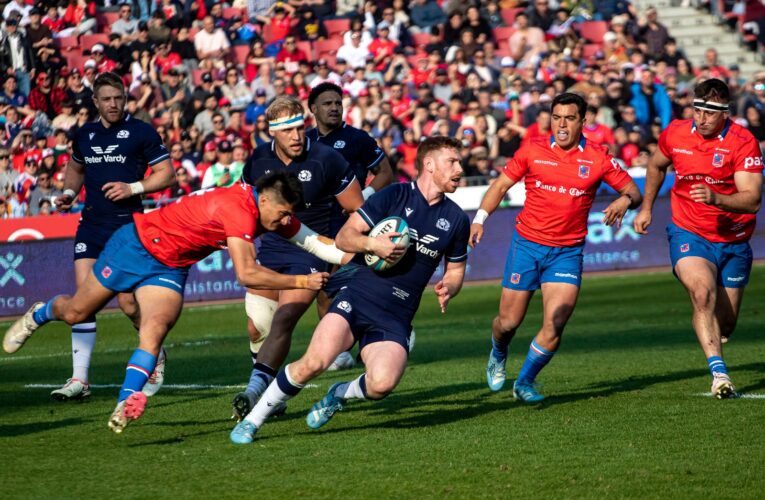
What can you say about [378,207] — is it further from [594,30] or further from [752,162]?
[594,30]

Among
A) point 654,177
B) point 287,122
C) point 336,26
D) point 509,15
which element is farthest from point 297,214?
point 509,15

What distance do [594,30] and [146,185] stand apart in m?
21.5

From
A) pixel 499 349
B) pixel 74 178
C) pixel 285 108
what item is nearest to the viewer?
pixel 285 108

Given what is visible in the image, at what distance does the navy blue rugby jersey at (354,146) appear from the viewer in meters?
12.1

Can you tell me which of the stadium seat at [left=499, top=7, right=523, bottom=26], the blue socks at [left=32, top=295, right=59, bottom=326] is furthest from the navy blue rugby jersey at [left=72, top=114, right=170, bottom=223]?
the stadium seat at [left=499, top=7, right=523, bottom=26]

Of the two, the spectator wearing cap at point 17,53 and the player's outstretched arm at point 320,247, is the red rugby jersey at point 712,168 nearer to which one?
the player's outstretched arm at point 320,247

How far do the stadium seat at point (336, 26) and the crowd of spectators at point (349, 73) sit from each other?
29 millimetres

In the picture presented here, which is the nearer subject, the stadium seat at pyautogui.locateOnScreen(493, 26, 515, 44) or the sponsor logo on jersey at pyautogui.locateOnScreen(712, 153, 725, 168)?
the sponsor logo on jersey at pyautogui.locateOnScreen(712, 153, 725, 168)

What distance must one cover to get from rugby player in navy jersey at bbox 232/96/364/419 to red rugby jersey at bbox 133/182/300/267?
107 centimetres

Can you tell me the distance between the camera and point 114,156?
11.0m

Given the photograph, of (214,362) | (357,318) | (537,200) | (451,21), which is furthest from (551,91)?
(357,318)

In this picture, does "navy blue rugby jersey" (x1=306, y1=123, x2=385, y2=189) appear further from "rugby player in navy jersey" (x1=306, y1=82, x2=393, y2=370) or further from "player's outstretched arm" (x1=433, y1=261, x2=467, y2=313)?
"player's outstretched arm" (x1=433, y1=261, x2=467, y2=313)

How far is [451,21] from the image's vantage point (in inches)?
1123

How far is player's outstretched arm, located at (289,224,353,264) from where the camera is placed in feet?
29.6
